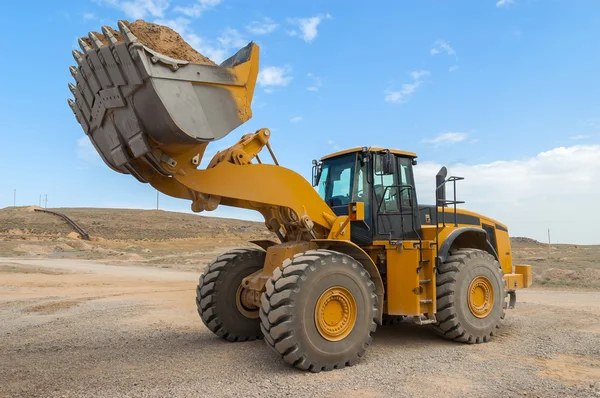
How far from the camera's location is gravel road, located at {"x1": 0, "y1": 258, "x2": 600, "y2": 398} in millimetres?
5551

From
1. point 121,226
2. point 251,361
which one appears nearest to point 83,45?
point 251,361

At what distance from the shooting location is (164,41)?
19.2 feet

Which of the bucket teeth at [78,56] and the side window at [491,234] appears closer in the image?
the bucket teeth at [78,56]

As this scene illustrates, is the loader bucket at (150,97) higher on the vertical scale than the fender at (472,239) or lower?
higher

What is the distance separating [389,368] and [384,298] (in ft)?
5.40

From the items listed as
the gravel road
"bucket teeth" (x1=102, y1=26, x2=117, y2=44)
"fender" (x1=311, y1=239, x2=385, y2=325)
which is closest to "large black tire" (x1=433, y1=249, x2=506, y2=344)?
the gravel road

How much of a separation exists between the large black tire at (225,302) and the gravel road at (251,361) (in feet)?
0.83

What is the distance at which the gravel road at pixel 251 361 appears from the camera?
5551mm

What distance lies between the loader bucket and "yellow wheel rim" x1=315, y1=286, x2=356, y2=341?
244 centimetres

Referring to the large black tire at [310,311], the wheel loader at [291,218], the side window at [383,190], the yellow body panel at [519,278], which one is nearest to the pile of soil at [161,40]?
the wheel loader at [291,218]

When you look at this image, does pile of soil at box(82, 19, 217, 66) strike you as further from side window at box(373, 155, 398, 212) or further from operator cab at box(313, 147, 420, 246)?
side window at box(373, 155, 398, 212)

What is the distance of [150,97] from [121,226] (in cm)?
6790

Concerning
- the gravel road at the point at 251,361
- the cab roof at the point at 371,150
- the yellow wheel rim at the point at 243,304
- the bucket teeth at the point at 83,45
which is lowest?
the gravel road at the point at 251,361

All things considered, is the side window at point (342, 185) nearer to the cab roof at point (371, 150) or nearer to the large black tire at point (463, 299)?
the cab roof at point (371, 150)
